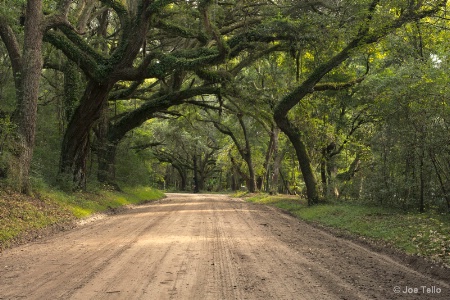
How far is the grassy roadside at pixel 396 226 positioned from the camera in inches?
324

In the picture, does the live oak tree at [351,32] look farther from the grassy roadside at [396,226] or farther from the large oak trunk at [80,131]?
the large oak trunk at [80,131]

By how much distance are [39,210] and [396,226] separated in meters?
10.0

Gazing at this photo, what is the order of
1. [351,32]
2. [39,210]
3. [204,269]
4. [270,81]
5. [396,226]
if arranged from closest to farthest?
[204,269] < [396,226] < [39,210] < [351,32] < [270,81]

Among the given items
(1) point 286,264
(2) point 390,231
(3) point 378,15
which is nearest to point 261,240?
(1) point 286,264

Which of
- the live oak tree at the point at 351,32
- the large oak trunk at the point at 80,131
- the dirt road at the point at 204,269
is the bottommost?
the dirt road at the point at 204,269

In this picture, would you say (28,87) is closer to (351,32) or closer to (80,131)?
(80,131)

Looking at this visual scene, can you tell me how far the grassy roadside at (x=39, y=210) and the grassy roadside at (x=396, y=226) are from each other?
27.9 ft

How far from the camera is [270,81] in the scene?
23.9 meters

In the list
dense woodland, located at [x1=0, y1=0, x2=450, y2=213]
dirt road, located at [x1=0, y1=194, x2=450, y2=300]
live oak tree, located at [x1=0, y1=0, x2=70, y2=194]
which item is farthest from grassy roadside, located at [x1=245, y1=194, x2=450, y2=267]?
live oak tree, located at [x1=0, y1=0, x2=70, y2=194]

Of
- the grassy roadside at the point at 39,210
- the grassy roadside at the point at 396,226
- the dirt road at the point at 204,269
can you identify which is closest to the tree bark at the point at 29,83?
the grassy roadside at the point at 39,210

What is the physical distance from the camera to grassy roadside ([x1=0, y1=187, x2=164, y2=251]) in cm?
953

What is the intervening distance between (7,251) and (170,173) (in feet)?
226

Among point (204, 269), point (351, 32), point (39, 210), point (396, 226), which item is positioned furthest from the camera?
point (351, 32)

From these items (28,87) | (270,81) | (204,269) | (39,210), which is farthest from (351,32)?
(39,210)
